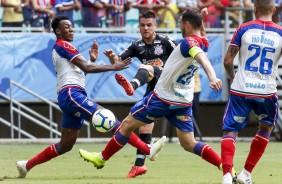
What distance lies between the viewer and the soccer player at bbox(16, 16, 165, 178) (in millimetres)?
13906

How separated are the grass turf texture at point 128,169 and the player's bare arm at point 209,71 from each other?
1.84 m

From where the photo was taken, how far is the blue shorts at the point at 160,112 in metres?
12.8

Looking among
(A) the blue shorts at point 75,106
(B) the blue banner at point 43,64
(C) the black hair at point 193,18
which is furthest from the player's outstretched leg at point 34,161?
(B) the blue banner at point 43,64

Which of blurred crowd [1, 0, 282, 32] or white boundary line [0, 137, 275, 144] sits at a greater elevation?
blurred crowd [1, 0, 282, 32]

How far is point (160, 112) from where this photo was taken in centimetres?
1278

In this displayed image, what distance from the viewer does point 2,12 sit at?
23891 mm

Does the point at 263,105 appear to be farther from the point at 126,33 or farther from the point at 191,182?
the point at 126,33

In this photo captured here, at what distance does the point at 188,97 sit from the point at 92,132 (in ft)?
43.8

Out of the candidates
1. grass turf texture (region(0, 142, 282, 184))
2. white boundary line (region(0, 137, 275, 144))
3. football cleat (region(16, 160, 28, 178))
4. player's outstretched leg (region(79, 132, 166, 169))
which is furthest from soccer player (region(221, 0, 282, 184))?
white boundary line (region(0, 137, 275, 144))

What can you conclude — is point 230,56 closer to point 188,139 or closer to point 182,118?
point 182,118

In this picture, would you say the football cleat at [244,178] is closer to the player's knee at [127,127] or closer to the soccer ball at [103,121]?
the player's knee at [127,127]

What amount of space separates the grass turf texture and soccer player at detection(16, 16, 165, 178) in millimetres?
316

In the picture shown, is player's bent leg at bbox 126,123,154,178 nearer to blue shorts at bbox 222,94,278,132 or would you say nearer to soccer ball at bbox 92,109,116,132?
soccer ball at bbox 92,109,116,132

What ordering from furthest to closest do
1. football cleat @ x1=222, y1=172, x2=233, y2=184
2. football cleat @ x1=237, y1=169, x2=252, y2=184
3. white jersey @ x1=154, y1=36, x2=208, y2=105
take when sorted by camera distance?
white jersey @ x1=154, y1=36, x2=208, y2=105, football cleat @ x1=237, y1=169, x2=252, y2=184, football cleat @ x1=222, y1=172, x2=233, y2=184
